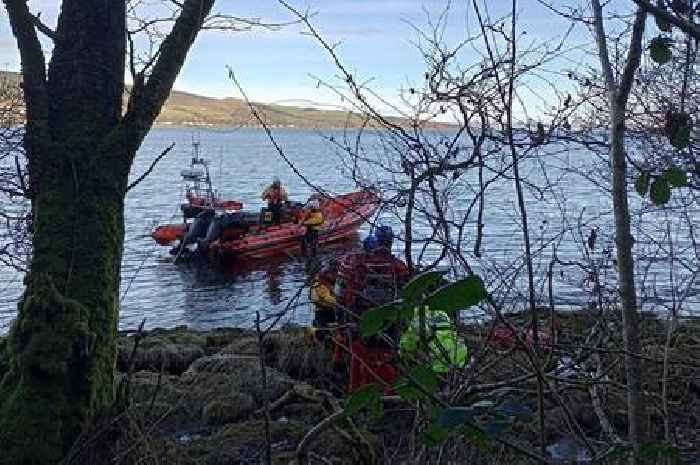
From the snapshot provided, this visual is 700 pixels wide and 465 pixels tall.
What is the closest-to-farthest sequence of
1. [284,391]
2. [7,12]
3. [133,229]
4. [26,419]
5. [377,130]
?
[377,130] → [26,419] → [7,12] → [284,391] → [133,229]

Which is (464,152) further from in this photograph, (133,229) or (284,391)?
(133,229)

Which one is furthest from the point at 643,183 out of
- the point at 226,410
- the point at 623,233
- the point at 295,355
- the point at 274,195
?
the point at 274,195

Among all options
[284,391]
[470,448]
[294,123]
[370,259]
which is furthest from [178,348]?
[470,448]

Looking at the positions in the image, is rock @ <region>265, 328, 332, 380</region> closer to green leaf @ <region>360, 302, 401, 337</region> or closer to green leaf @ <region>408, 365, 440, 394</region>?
green leaf @ <region>408, 365, 440, 394</region>

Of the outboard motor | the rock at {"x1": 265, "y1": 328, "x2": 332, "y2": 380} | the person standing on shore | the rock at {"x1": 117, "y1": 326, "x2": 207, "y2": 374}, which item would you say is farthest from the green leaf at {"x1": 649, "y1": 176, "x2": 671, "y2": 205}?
the outboard motor

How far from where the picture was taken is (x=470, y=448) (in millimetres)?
3117

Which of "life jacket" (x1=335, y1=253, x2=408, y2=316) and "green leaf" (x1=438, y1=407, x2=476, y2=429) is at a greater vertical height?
"green leaf" (x1=438, y1=407, x2=476, y2=429)

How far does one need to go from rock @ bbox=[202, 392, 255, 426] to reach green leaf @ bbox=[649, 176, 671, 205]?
7878 millimetres

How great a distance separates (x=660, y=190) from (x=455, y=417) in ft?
2.17

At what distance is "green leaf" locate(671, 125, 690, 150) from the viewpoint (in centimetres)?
153

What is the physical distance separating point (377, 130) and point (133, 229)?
33.5 meters

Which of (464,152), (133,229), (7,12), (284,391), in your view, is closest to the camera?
(464,152)

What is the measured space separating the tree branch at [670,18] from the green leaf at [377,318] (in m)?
0.54

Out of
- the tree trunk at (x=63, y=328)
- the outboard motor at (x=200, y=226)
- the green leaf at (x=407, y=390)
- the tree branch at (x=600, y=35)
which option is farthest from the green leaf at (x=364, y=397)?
the outboard motor at (x=200, y=226)
